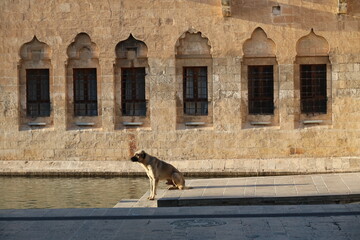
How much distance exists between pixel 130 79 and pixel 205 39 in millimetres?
2163

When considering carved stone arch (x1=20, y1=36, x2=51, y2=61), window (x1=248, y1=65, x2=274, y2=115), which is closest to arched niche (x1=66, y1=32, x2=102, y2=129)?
carved stone arch (x1=20, y1=36, x2=51, y2=61)

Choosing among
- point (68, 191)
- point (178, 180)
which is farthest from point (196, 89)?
point (178, 180)

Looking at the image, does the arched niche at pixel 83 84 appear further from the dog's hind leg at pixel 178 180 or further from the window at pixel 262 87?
the dog's hind leg at pixel 178 180

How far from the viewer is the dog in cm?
1318

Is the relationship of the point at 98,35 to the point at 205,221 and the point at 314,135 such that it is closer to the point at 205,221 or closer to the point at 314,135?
the point at 314,135

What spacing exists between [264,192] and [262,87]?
697 cm

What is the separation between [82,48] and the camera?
19969mm

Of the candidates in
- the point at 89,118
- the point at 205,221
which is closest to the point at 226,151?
the point at 89,118

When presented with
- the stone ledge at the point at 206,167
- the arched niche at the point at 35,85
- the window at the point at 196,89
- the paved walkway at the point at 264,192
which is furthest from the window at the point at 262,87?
the arched niche at the point at 35,85

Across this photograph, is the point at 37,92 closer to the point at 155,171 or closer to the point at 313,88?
the point at 313,88

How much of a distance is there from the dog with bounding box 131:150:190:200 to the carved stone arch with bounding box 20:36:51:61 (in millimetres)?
7468

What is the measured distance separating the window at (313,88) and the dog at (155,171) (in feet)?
21.1

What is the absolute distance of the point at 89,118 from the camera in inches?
793

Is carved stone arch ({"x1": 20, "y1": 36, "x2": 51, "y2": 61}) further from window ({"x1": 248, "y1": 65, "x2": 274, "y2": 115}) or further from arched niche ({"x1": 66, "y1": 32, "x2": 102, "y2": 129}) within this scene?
window ({"x1": 248, "y1": 65, "x2": 274, "y2": 115})
